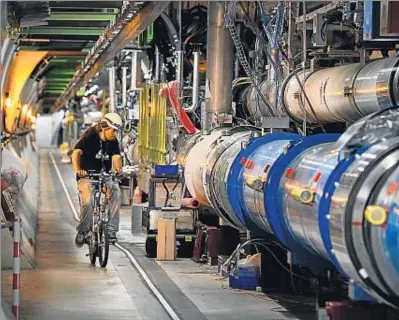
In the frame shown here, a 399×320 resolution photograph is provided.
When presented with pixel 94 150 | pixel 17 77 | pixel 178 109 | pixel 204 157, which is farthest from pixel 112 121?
pixel 17 77

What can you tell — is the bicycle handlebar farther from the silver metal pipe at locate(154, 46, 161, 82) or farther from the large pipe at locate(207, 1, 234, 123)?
the silver metal pipe at locate(154, 46, 161, 82)

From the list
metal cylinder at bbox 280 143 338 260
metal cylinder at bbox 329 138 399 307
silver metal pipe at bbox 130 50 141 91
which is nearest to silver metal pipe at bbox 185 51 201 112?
silver metal pipe at bbox 130 50 141 91

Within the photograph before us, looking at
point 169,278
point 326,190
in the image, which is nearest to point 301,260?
point 326,190

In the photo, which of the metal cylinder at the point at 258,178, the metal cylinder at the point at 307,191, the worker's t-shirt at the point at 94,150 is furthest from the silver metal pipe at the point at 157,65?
the metal cylinder at the point at 307,191

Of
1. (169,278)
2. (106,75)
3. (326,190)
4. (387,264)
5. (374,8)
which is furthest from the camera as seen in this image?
(106,75)

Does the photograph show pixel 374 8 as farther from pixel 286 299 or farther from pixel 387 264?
pixel 387 264

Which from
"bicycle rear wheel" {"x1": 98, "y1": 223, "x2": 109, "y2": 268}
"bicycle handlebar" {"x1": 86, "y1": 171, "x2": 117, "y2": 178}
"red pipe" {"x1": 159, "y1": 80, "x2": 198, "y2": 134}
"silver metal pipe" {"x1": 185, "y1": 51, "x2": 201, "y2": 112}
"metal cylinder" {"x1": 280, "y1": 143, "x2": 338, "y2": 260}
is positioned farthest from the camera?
"red pipe" {"x1": 159, "y1": 80, "x2": 198, "y2": 134}

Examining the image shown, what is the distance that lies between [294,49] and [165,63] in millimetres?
6503

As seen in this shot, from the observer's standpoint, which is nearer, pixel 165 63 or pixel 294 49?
pixel 294 49

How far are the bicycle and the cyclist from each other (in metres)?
0.08

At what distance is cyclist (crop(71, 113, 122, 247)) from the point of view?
44.0 feet

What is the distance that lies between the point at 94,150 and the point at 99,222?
131 cm

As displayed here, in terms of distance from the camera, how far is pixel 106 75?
27062 mm

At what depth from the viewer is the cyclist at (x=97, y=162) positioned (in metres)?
13.4
